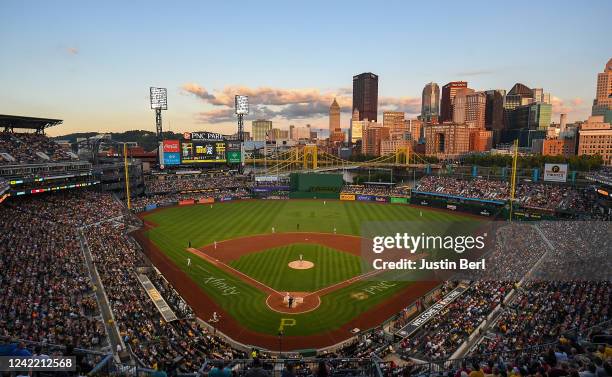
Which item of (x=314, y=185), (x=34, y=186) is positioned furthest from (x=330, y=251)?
(x=314, y=185)

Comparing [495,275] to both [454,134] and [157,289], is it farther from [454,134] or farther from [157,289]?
[454,134]

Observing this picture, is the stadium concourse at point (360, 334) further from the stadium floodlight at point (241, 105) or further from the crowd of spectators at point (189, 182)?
the stadium floodlight at point (241, 105)

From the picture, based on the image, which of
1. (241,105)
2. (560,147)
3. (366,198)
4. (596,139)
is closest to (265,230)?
(366,198)

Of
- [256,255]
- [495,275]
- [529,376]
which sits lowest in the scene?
[256,255]

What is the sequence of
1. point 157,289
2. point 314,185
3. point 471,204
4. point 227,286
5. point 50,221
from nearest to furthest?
point 157,289 → point 227,286 → point 50,221 → point 471,204 → point 314,185

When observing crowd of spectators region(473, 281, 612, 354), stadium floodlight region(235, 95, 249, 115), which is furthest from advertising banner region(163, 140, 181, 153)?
crowd of spectators region(473, 281, 612, 354)

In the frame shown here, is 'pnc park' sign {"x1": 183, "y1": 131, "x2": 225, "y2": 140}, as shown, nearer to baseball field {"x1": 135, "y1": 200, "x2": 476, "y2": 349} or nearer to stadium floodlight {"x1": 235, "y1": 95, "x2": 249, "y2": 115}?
stadium floodlight {"x1": 235, "y1": 95, "x2": 249, "y2": 115}

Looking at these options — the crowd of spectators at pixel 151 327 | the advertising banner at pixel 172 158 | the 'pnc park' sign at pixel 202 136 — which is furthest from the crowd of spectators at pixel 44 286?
the 'pnc park' sign at pixel 202 136

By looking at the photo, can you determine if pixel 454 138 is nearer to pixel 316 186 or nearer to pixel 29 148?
pixel 316 186
